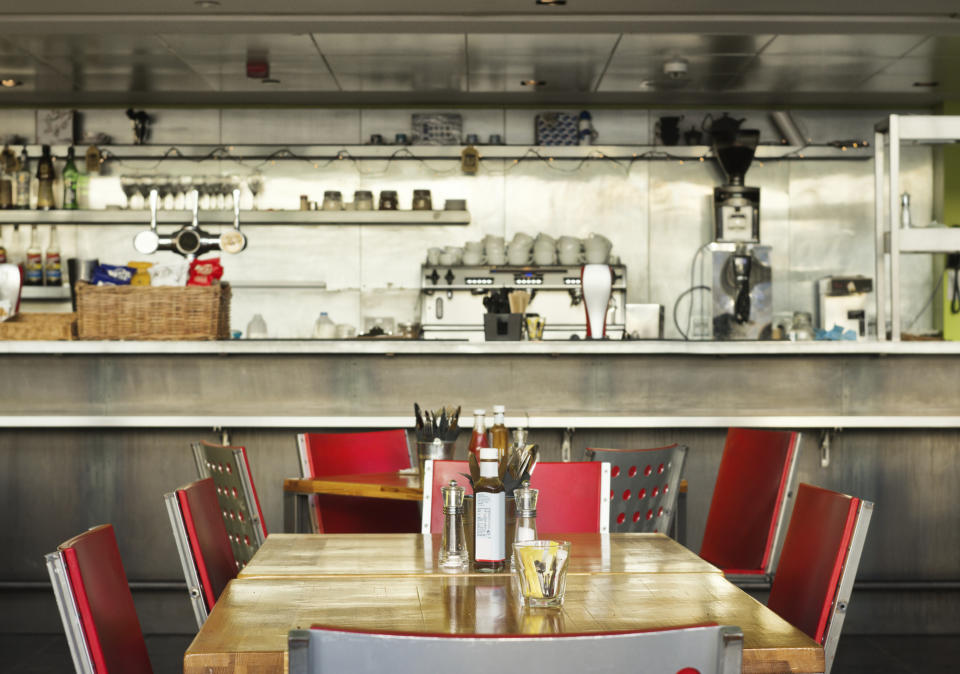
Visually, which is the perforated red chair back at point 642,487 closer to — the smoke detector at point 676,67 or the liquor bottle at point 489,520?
the liquor bottle at point 489,520

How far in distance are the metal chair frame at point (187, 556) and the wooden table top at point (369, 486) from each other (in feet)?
3.42

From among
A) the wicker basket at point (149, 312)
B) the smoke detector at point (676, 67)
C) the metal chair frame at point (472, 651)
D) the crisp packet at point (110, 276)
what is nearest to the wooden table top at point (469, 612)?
the metal chair frame at point (472, 651)

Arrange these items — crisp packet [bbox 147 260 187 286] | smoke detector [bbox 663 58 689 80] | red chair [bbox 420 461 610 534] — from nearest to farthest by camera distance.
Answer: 1. red chair [bbox 420 461 610 534]
2. crisp packet [bbox 147 260 187 286]
3. smoke detector [bbox 663 58 689 80]

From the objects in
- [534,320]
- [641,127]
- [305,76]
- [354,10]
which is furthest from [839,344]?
[305,76]

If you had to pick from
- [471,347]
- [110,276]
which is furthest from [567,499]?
[110,276]

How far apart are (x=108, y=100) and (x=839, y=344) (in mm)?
5317

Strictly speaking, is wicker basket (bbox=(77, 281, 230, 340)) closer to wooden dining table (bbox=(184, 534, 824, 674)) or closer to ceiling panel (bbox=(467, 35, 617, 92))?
wooden dining table (bbox=(184, 534, 824, 674))

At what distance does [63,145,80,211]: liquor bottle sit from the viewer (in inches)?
272

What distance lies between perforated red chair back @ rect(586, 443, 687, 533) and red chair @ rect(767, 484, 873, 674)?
2.19 feet

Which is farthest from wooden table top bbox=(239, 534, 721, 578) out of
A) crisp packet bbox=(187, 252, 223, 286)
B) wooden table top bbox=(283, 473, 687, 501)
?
crisp packet bbox=(187, 252, 223, 286)

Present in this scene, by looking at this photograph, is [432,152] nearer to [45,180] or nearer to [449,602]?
[45,180]

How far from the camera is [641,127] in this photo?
710 cm

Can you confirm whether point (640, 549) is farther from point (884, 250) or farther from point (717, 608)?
point (884, 250)

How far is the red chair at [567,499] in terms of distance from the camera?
2.31 meters
